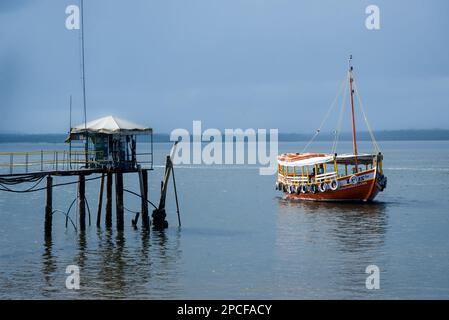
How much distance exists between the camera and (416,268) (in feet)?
127

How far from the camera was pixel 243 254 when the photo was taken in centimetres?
4288

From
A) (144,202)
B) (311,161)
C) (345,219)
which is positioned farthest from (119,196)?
(311,161)

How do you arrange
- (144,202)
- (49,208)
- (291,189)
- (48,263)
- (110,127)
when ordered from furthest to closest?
(291,189)
(144,202)
(110,127)
(49,208)
(48,263)

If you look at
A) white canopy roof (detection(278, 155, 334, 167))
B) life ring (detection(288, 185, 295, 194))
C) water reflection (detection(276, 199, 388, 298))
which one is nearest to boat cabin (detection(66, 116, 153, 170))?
water reflection (detection(276, 199, 388, 298))

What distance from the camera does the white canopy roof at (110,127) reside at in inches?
1791

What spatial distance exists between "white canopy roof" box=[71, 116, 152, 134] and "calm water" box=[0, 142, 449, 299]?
22.1 ft

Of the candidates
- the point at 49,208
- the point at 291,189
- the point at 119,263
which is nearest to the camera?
the point at 119,263

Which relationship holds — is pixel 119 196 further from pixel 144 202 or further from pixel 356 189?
pixel 356 189

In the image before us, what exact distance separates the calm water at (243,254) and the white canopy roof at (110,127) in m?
6.73

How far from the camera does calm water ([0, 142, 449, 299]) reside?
33.6 metres

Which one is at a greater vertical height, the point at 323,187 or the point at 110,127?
the point at 110,127

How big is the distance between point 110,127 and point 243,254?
11.3 m
